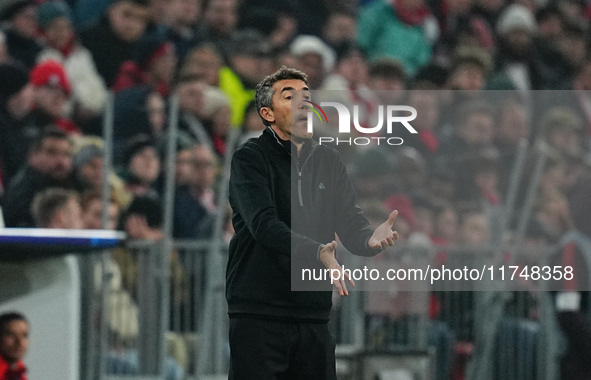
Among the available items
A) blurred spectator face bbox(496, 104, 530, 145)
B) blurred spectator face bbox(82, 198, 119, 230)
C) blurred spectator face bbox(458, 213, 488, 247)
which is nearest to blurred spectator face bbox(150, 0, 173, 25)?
blurred spectator face bbox(82, 198, 119, 230)

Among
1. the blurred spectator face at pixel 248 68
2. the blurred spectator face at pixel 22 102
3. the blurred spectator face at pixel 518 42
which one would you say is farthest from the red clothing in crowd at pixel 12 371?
the blurred spectator face at pixel 518 42

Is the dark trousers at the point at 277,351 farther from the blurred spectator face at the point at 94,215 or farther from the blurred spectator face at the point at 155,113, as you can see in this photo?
the blurred spectator face at the point at 155,113

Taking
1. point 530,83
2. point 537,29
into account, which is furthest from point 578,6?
point 530,83

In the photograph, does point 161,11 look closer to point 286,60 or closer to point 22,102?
point 286,60

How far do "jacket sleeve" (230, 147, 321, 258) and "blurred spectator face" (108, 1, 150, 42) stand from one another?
4.54 meters

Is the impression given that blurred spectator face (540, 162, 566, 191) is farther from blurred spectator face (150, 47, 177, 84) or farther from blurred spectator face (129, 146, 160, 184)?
blurred spectator face (150, 47, 177, 84)

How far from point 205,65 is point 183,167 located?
3.22 feet

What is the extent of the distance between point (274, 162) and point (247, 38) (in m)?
4.77

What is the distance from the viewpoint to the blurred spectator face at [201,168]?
25.0ft

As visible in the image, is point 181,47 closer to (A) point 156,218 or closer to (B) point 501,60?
(A) point 156,218

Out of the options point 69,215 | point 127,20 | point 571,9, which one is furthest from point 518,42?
point 69,215

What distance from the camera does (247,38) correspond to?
8.68 meters

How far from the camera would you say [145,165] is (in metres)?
7.51

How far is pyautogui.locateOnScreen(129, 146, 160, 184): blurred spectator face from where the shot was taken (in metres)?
7.50
